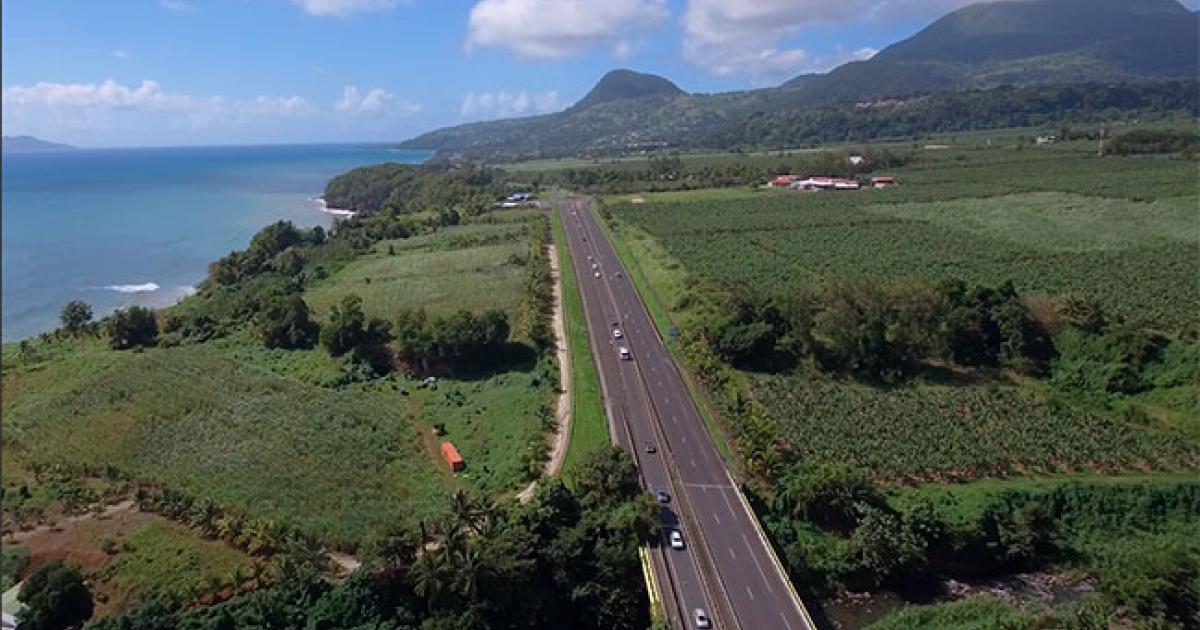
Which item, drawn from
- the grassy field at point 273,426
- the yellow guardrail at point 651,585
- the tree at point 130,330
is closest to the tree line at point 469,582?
the yellow guardrail at point 651,585

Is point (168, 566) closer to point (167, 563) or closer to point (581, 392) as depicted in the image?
point (167, 563)

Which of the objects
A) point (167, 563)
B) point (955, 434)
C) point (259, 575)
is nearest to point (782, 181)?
point (955, 434)

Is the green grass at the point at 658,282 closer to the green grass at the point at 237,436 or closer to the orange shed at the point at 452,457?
the orange shed at the point at 452,457

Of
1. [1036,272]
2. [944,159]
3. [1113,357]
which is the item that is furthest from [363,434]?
[944,159]

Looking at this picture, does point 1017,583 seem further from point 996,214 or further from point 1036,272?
point 996,214

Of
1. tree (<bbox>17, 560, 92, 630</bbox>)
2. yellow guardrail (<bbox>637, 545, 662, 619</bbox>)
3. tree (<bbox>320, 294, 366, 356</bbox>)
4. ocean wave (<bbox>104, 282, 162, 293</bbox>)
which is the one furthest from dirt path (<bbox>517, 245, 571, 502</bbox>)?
ocean wave (<bbox>104, 282, 162, 293</bbox>)
